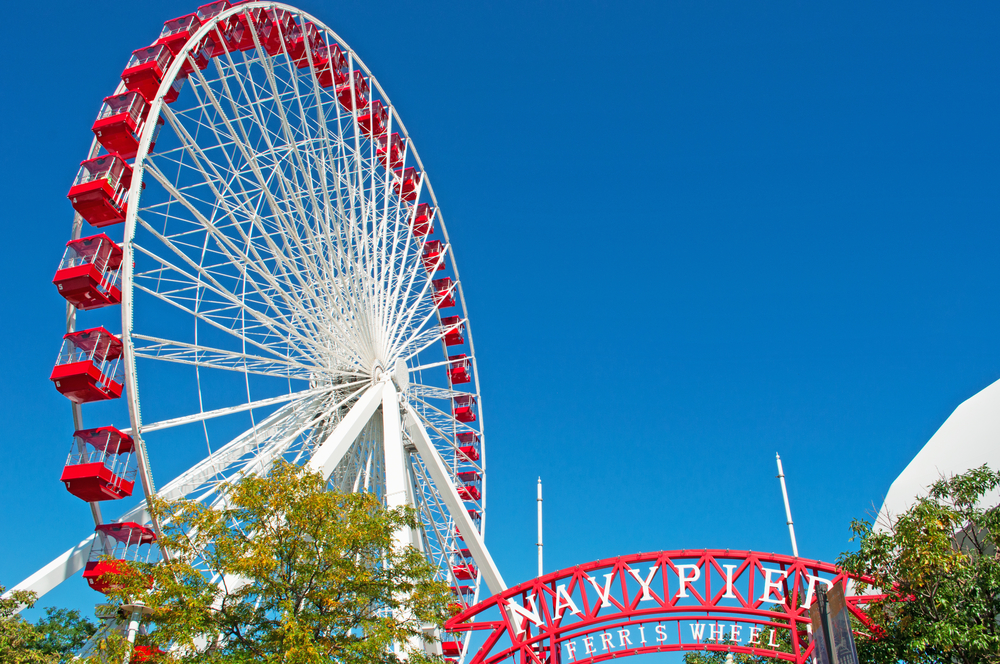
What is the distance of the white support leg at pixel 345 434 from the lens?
770 inches

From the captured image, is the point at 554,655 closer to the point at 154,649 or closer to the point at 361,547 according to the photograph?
the point at 361,547

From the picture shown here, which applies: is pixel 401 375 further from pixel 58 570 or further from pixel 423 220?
pixel 58 570

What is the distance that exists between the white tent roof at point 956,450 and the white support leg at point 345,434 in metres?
13.2

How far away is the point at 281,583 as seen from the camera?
14.1 m

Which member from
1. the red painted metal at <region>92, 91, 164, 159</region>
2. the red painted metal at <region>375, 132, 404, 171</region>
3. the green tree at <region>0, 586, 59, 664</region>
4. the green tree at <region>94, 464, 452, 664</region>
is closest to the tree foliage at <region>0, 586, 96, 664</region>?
the green tree at <region>0, 586, 59, 664</region>

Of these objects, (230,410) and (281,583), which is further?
(230,410)

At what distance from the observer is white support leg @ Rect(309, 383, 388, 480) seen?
64.1 feet

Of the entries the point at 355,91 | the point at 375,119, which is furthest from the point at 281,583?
the point at 375,119

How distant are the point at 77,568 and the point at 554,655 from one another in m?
10.7

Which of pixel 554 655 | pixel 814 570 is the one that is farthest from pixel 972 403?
pixel 554 655

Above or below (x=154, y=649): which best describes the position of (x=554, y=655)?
above

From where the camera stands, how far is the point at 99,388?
1738 centimetres

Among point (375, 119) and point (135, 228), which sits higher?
point (375, 119)

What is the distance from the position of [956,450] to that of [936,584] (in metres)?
7.63
